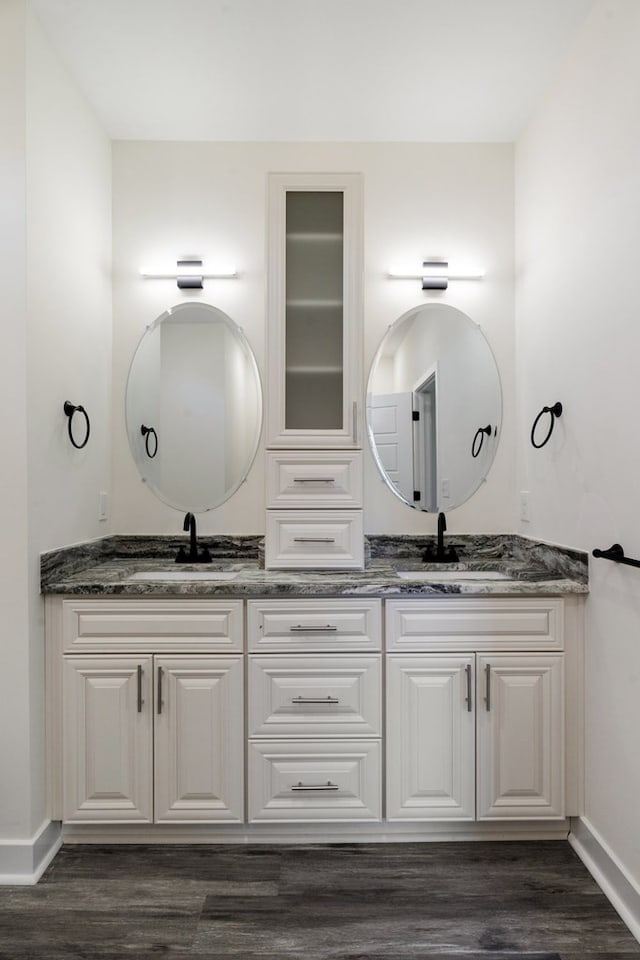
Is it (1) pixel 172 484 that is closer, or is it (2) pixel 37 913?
(2) pixel 37 913

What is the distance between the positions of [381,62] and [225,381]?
1.34 m

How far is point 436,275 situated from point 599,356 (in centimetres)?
96

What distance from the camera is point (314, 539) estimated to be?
2.24m

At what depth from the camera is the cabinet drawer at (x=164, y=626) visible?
2012 mm

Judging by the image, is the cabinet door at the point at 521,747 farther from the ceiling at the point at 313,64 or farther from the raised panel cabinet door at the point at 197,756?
the ceiling at the point at 313,64

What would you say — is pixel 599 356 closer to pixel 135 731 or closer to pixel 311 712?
pixel 311 712

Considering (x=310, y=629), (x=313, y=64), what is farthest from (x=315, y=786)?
(x=313, y=64)

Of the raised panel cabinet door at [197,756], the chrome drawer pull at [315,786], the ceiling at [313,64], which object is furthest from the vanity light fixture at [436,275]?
the chrome drawer pull at [315,786]

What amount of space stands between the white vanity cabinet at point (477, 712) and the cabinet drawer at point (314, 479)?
48cm

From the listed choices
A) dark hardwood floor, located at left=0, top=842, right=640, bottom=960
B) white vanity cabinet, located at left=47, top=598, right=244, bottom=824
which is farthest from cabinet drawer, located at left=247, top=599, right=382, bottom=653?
dark hardwood floor, located at left=0, top=842, right=640, bottom=960

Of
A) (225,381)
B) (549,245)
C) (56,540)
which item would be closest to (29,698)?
(56,540)

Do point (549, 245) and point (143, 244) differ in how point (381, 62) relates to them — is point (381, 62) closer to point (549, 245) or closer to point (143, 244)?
point (549, 245)

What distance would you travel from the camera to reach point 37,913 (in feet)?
5.65

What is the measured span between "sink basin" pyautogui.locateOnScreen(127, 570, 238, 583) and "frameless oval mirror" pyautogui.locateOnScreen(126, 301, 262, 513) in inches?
11.9
